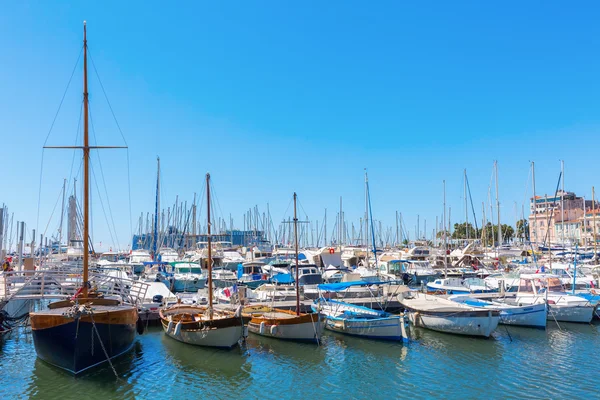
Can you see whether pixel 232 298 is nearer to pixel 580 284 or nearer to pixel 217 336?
pixel 217 336

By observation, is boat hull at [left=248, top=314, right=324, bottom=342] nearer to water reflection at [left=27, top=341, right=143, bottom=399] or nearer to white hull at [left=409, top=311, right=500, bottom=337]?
white hull at [left=409, top=311, right=500, bottom=337]

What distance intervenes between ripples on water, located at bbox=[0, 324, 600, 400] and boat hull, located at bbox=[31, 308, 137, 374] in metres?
0.55

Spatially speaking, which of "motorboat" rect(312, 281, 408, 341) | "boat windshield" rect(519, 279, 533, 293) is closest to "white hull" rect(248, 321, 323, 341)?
"motorboat" rect(312, 281, 408, 341)

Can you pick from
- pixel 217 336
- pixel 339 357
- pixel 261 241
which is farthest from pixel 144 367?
pixel 261 241

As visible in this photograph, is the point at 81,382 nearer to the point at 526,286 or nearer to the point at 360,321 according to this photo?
the point at 360,321

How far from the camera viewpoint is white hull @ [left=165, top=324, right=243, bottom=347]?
72.2 feet

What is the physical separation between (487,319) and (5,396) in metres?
22.4

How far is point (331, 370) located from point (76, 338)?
34.0 ft

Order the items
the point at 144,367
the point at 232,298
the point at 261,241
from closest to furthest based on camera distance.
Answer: the point at 144,367
the point at 232,298
the point at 261,241

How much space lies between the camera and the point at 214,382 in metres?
18.4

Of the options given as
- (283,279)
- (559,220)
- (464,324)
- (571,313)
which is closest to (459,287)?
(571,313)

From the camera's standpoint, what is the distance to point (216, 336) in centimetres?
2206

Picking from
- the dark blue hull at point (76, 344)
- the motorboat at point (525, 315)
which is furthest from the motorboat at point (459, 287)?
the dark blue hull at point (76, 344)

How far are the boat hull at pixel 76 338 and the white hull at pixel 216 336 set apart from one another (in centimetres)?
392
